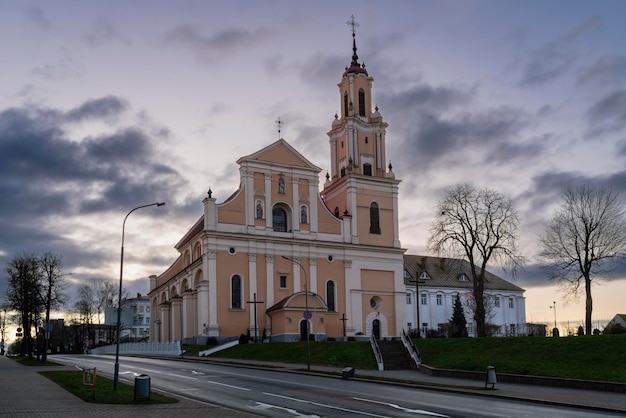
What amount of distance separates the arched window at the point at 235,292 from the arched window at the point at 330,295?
942cm

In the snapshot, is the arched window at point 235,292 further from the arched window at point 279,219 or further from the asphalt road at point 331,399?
the asphalt road at point 331,399

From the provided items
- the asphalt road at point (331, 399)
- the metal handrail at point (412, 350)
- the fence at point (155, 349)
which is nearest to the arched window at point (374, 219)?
the fence at point (155, 349)

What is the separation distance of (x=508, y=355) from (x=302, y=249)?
3652 centimetres

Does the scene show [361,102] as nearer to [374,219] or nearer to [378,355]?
[374,219]

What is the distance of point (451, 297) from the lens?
10000 cm

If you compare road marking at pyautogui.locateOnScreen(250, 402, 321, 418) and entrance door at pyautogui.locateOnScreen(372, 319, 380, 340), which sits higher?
entrance door at pyautogui.locateOnScreen(372, 319, 380, 340)

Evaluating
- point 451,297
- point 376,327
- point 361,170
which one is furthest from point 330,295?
point 451,297

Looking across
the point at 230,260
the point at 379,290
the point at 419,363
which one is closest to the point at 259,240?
the point at 230,260

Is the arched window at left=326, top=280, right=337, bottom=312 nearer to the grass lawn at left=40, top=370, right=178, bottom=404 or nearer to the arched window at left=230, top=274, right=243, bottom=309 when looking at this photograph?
the arched window at left=230, top=274, right=243, bottom=309

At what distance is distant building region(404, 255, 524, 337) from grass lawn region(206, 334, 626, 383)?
4677 cm

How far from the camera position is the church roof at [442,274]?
3932 inches

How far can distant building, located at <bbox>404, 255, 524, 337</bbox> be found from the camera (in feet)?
319

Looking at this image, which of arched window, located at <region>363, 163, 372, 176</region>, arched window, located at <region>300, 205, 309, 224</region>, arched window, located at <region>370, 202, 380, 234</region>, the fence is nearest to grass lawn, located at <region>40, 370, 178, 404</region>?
the fence

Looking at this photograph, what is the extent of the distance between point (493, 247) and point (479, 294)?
444cm
